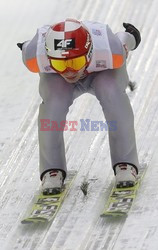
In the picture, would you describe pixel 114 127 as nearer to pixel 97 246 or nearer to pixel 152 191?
pixel 152 191

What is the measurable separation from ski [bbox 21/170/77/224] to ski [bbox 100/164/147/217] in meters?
0.37

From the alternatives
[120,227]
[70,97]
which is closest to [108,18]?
[70,97]

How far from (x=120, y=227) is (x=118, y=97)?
1029 mm

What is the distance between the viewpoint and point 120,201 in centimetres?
729

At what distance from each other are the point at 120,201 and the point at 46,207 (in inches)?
21.3

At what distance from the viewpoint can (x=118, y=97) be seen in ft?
24.3

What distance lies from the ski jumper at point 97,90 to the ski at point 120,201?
0.70 ft

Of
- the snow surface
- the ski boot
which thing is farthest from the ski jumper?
the snow surface

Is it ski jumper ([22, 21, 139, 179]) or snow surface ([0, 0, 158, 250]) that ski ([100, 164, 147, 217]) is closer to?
snow surface ([0, 0, 158, 250])

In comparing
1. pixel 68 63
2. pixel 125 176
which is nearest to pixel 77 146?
pixel 125 176

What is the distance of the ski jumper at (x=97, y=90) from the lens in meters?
7.36

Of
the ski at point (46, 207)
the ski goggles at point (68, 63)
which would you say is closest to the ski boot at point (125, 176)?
the ski at point (46, 207)

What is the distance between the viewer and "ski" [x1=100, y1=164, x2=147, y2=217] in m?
7.09

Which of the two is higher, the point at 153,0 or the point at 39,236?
the point at 153,0
